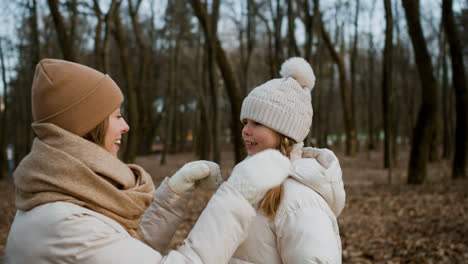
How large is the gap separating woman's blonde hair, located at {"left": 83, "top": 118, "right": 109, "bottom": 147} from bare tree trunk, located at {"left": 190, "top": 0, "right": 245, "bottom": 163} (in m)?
5.36

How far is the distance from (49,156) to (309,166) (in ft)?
4.10

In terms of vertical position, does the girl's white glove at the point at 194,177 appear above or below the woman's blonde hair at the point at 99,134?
below

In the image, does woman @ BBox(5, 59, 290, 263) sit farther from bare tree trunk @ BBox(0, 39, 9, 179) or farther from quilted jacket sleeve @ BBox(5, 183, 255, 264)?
bare tree trunk @ BBox(0, 39, 9, 179)

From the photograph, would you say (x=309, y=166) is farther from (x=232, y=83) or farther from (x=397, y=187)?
(x=397, y=187)

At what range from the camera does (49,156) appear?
1477 millimetres

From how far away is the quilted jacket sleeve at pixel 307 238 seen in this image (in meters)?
1.62

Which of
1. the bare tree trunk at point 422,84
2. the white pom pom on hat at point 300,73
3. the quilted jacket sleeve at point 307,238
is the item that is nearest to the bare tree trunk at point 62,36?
the white pom pom on hat at point 300,73

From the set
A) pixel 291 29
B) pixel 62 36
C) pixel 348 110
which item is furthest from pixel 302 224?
pixel 348 110

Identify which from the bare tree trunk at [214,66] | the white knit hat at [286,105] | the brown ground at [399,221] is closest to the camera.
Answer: the white knit hat at [286,105]

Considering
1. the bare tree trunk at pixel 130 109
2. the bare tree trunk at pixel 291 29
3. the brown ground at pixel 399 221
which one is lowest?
the brown ground at pixel 399 221

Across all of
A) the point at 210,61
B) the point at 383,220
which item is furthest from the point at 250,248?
the point at 210,61

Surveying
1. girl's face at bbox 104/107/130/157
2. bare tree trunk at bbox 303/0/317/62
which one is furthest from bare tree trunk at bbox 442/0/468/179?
girl's face at bbox 104/107/130/157

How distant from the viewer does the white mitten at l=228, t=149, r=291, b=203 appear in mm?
1496

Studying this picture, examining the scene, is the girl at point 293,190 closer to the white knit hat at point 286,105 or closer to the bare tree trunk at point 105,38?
the white knit hat at point 286,105
